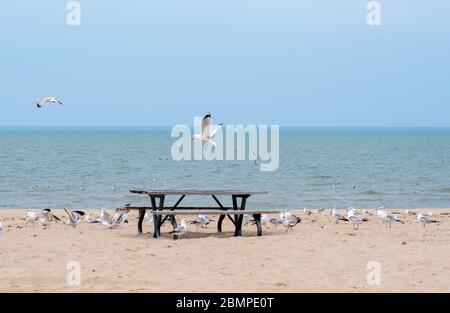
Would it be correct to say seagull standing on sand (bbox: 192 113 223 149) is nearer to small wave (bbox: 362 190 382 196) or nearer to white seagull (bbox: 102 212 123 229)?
white seagull (bbox: 102 212 123 229)

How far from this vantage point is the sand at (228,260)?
33.4 feet

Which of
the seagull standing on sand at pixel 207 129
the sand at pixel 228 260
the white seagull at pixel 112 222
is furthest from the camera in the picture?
the white seagull at pixel 112 222

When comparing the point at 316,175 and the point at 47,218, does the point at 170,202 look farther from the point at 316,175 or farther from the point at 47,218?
the point at 316,175

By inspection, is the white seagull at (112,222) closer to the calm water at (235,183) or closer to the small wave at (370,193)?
the calm water at (235,183)

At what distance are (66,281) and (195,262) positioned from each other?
224 cm

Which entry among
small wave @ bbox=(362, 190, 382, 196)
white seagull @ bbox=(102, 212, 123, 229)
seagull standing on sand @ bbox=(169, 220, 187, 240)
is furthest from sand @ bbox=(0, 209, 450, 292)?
small wave @ bbox=(362, 190, 382, 196)

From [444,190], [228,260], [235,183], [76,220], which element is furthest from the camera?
[235,183]

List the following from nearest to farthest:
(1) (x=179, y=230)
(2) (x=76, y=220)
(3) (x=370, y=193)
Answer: (1) (x=179, y=230), (2) (x=76, y=220), (3) (x=370, y=193)

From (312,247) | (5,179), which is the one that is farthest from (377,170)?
(312,247)

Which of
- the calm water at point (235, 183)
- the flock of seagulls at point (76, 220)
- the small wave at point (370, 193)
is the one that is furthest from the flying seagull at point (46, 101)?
the small wave at point (370, 193)

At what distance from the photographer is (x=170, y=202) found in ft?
90.3

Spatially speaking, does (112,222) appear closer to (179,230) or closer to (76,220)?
(76,220)

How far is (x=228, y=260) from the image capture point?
39.7 feet

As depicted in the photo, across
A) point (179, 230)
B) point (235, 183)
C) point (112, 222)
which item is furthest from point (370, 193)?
point (179, 230)
